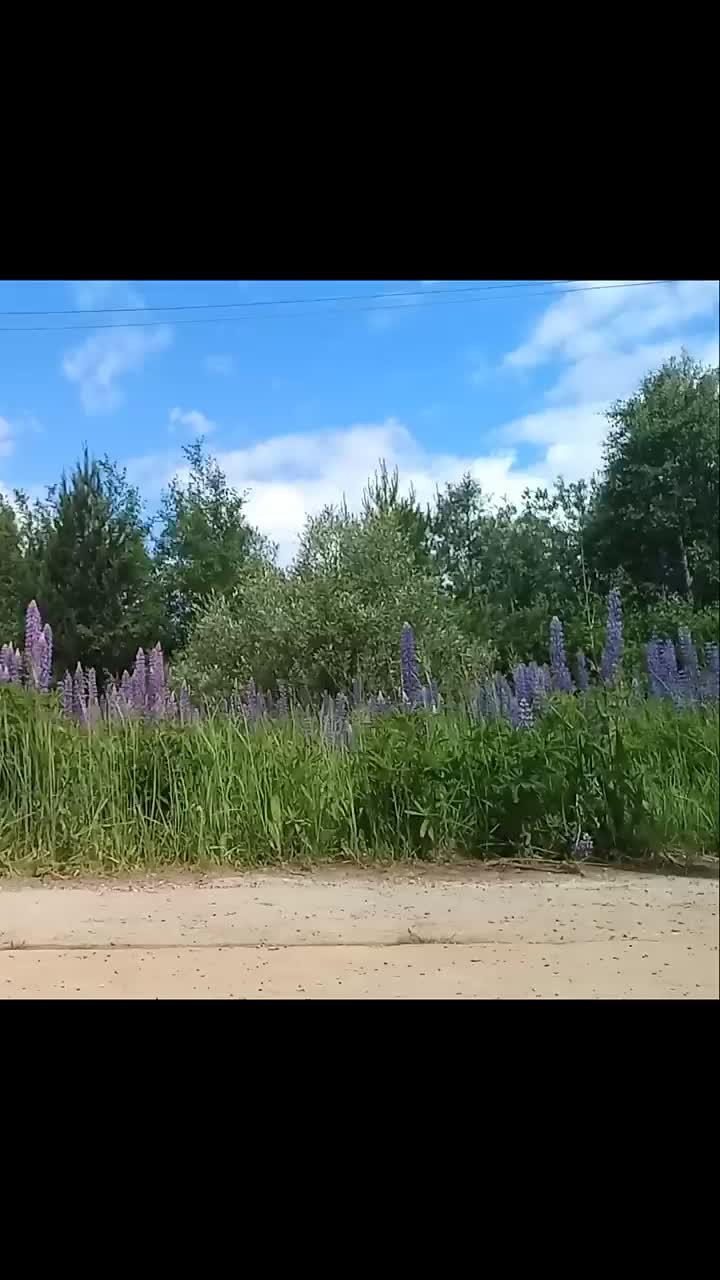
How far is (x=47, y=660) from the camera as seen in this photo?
191 centimetres

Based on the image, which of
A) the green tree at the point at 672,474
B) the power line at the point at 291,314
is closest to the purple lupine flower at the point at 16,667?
the power line at the point at 291,314

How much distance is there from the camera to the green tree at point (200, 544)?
192 centimetres

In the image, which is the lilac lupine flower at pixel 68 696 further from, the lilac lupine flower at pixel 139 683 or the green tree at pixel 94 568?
the lilac lupine flower at pixel 139 683

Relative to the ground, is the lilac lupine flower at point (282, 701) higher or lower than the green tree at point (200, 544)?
lower

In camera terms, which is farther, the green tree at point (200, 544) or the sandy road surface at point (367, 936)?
the green tree at point (200, 544)

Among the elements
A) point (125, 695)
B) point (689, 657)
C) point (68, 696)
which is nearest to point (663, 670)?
point (689, 657)

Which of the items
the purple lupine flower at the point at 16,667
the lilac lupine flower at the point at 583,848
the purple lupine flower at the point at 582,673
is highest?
the purple lupine flower at the point at 16,667

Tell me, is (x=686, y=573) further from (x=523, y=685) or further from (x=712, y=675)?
(x=523, y=685)

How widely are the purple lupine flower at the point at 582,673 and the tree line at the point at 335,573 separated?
0.02 m

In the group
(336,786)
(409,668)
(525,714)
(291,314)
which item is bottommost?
(336,786)

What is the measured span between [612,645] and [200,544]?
90cm

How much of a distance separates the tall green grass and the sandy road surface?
0.06 meters

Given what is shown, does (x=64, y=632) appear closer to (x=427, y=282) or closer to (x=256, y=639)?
(x=256, y=639)
